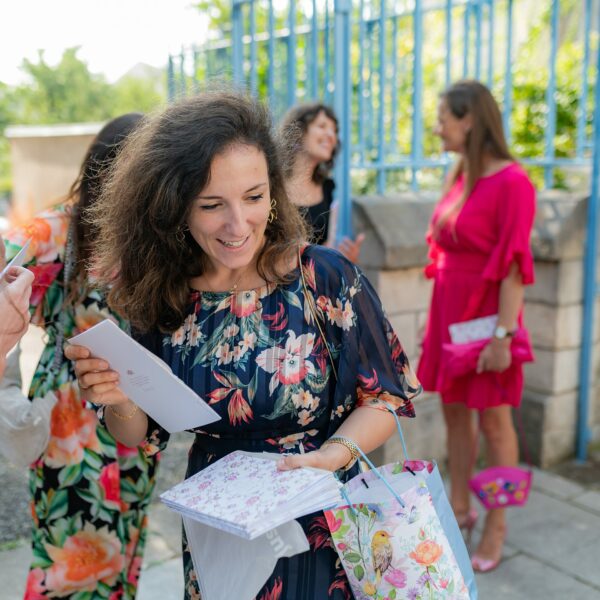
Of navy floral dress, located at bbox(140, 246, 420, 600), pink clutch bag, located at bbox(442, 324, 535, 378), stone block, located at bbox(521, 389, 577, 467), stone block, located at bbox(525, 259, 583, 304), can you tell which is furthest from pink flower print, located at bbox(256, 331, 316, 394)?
stone block, located at bbox(521, 389, 577, 467)

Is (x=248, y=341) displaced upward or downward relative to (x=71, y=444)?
upward

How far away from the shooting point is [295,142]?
2037 mm

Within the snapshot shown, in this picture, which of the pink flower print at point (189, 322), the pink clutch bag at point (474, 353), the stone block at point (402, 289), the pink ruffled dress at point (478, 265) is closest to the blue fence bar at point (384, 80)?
the stone block at point (402, 289)

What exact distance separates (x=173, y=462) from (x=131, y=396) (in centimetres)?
293

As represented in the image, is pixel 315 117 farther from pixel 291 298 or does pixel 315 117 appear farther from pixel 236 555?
pixel 236 555

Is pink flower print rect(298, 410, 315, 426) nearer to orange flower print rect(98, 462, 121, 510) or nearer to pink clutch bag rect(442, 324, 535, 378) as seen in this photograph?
orange flower print rect(98, 462, 121, 510)

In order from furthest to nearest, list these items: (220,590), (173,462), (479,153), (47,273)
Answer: (173,462) → (479,153) → (47,273) → (220,590)

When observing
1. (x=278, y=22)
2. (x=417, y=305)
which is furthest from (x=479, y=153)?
(x=278, y=22)

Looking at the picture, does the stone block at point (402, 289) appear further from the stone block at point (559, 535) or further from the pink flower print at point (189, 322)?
the pink flower print at point (189, 322)

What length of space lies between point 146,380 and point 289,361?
0.32m

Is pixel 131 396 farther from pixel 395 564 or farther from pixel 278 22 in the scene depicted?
pixel 278 22

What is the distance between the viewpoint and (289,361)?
1722mm

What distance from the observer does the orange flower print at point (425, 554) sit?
1484 millimetres

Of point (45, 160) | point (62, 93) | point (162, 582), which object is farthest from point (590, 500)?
point (62, 93)
